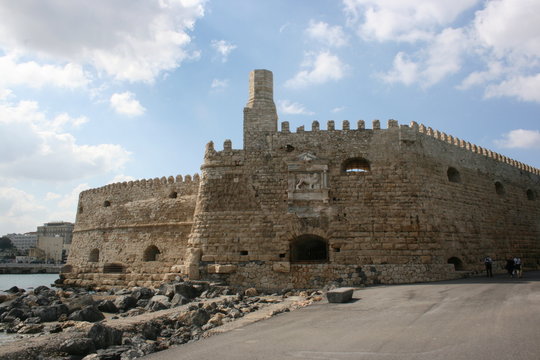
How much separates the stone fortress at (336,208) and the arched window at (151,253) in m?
4.16

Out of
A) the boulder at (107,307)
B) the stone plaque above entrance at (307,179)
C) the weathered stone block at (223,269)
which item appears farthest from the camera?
the stone plaque above entrance at (307,179)

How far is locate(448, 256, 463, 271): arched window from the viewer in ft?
53.3

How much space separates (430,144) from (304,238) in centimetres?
634

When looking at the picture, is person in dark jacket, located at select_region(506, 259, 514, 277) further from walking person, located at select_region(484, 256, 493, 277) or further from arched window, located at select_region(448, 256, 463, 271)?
arched window, located at select_region(448, 256, 463, 271)

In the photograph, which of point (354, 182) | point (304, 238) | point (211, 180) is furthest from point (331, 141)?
point (211, 180)

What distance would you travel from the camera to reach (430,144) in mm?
16844

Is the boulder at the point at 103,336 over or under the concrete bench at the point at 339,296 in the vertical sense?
under

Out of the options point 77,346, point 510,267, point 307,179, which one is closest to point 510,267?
point 510,267

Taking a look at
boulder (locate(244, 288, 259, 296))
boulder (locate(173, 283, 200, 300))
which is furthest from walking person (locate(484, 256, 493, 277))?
boulder (locate(173, 283, 200, 300))

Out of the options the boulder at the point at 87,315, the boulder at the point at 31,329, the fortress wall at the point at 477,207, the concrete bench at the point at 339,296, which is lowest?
the boulder at the point at 31,329

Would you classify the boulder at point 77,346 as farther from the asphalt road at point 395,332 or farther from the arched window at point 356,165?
the arched window at point 356,165

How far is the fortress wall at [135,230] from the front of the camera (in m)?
19.9

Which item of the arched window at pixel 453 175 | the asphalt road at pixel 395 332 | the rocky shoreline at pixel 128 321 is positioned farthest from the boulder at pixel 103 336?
the arched window at pixel 453 175

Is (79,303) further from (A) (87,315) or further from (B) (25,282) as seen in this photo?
(B) (25,282)
